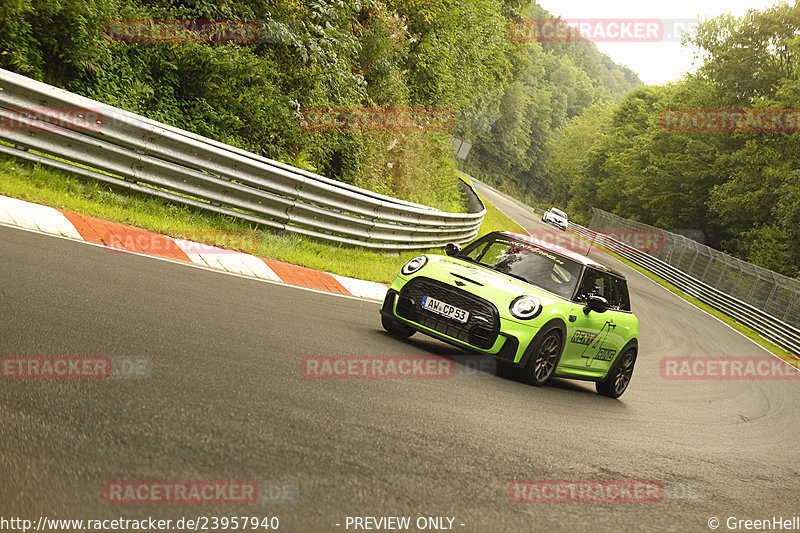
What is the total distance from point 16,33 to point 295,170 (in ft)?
14.0

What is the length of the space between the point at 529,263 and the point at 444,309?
162 cm

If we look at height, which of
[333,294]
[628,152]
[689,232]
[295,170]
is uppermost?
[628,152]

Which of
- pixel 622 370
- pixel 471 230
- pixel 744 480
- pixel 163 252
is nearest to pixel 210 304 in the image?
pixel 163 252

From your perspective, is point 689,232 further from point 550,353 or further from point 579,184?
point 550,353

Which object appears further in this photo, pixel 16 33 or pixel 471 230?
pixel 471 230

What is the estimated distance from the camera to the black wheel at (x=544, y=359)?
739cm

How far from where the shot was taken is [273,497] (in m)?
3.00

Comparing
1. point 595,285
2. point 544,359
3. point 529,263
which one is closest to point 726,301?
point 595,285

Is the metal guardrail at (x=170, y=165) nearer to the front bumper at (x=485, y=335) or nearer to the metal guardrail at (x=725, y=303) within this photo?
the front bumper at (x=485, y=335)

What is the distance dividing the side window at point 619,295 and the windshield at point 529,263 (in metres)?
0.97

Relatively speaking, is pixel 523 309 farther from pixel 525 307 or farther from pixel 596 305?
pixel 596 305

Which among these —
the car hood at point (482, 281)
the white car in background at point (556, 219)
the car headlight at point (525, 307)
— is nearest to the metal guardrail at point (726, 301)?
the white car in background at point (556, 219)

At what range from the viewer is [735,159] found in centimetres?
4866

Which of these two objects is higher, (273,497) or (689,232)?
(689,232)
